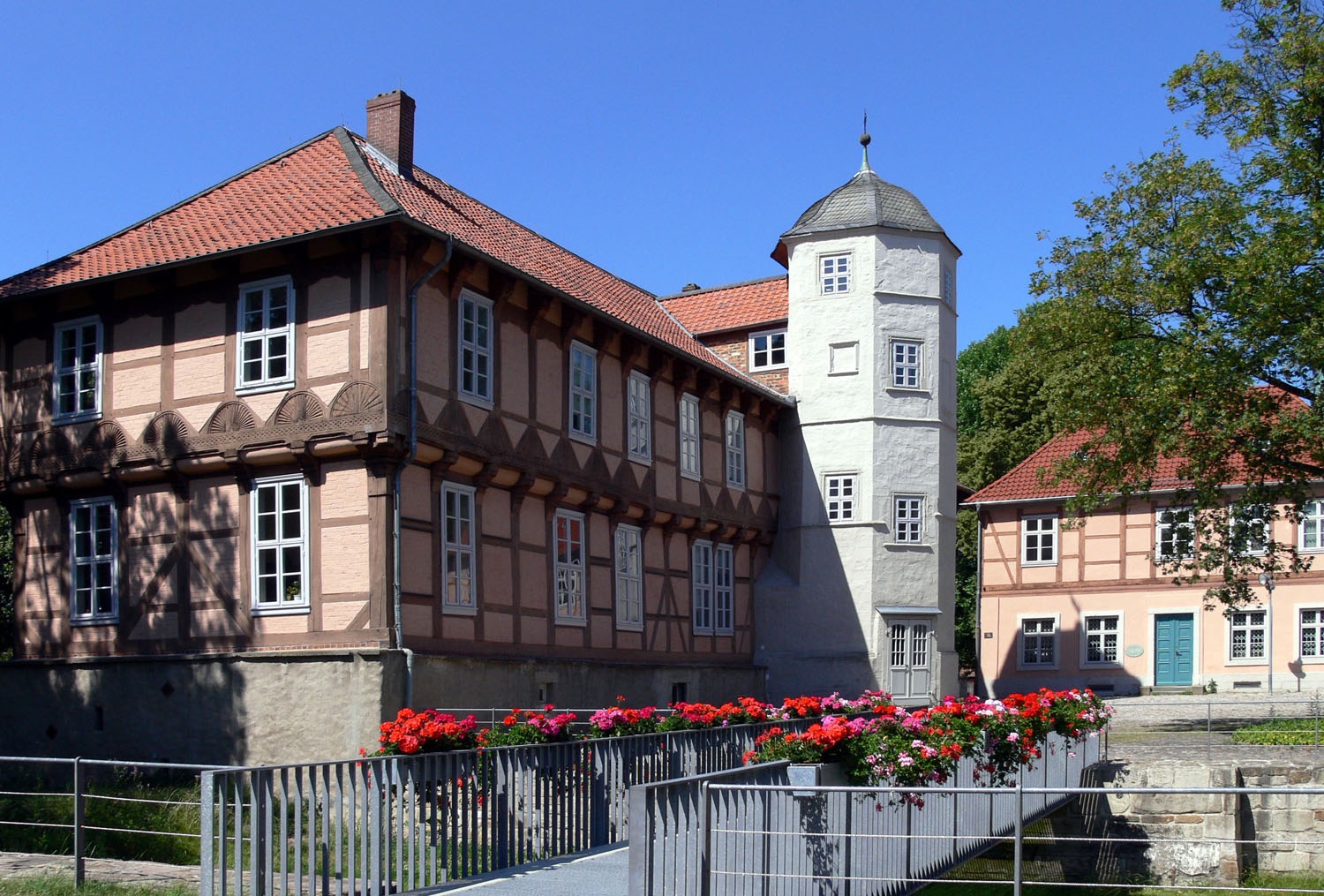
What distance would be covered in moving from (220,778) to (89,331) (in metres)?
13.8

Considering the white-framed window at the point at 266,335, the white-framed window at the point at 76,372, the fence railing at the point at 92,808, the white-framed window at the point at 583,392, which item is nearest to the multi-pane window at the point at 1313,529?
the white-framed window at the point at 583,392

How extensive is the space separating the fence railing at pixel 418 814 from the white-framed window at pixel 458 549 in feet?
19.0

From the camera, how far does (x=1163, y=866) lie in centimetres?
1934

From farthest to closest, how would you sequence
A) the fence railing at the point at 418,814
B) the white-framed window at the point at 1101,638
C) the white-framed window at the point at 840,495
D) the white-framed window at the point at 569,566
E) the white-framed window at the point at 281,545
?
the white-framed window at the point at 1101,638, the white-framed window at the point at 840,495, the white-framed window at the point at 569,566, the white-framed window at the point at 281,545, the fence railing at the point at 418,814

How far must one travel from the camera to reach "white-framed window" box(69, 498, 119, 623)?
20062mm

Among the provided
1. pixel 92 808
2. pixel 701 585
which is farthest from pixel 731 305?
pixel 92 808

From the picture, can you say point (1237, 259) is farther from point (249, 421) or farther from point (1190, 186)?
point (249, 421)

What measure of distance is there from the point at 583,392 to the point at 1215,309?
10583 millimetres

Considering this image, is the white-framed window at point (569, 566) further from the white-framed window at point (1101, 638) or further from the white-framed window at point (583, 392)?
the white-framed window at point (1101, 638)

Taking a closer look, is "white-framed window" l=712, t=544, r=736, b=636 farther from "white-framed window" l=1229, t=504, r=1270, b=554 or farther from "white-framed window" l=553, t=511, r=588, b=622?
"white-framed window" l=1229, t=504, r=1270, b=554

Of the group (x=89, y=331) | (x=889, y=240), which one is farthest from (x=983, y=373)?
(x=89, y=331)

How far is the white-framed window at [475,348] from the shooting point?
64.7 ft

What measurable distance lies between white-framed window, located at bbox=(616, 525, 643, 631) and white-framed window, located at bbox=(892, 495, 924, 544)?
6.71 m

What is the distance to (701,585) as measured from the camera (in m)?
26.7
